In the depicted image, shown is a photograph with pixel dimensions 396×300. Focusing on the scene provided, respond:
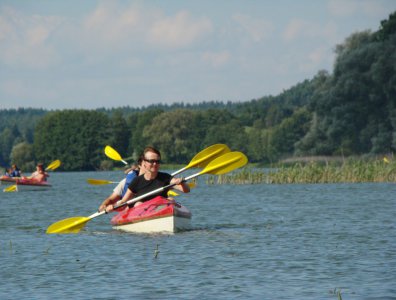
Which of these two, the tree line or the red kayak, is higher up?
the tree line

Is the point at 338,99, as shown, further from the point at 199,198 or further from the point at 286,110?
the point at 286,110

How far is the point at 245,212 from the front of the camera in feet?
83.5

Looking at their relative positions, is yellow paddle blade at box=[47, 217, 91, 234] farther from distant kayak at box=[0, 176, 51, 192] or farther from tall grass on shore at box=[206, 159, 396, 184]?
distant kayak at box=[0, 176, 51, 192]

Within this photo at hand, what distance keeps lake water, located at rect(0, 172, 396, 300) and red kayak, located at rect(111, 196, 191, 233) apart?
9.8 inches

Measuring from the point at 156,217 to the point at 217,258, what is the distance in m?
3.48

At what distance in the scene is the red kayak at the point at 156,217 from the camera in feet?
56.4

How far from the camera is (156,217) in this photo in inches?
685

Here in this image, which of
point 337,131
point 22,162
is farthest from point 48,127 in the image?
point 337,131

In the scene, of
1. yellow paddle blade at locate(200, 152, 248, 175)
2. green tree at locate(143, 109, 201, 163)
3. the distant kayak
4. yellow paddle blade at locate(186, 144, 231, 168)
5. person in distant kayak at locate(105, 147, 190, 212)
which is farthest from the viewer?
green tree at locate(143, 109, 201, 163)

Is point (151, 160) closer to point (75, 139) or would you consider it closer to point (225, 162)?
point (225, 162)

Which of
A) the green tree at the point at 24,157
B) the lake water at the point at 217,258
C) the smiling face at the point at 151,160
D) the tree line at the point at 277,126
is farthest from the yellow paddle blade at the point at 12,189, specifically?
the green tree at the point at 24,157

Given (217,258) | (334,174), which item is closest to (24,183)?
(334,174)

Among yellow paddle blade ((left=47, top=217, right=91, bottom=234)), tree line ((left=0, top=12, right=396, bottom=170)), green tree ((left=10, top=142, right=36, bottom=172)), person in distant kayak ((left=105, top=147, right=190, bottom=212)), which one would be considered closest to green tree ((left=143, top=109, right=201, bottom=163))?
tree line ((left=0, top=12, right=396, bottom=170))

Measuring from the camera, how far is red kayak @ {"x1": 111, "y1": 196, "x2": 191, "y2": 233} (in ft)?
56.4
